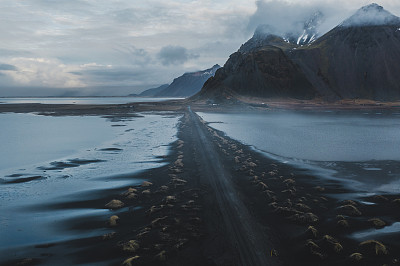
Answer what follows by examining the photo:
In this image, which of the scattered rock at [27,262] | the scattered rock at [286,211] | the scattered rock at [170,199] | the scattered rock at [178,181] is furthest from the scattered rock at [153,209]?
the scattered rock at [286,211]

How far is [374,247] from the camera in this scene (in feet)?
32.8

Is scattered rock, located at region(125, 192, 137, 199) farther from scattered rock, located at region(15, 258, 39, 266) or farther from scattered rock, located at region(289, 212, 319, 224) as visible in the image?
scattered rock, located at region(289, 212, 319, 224)

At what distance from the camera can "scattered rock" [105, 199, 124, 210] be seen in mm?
14531

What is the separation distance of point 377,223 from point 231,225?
5.94 metres

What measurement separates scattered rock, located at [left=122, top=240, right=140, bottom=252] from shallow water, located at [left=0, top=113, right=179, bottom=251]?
197 cm

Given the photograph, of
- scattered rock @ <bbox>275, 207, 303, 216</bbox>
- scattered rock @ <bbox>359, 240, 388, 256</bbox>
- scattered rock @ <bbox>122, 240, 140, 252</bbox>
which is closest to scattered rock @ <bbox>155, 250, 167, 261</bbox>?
scattered rock @ <bbox>122, 240, 140, 252</bbox>

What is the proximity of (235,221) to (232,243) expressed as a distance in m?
1.93

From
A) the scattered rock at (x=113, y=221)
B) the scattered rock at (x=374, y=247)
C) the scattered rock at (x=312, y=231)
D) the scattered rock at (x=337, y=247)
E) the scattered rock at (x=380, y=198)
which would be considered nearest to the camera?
the scattered rock at (x=374, y=247)

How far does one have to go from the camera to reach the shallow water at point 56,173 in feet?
41.1

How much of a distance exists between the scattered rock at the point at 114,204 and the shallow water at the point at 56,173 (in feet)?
1.66

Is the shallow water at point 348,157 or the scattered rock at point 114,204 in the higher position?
the shallow water at point 348,157

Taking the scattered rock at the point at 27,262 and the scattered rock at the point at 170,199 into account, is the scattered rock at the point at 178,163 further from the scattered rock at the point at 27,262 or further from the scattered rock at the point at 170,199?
the scattered rock at the point at 27,262

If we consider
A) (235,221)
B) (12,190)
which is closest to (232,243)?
(235,221)

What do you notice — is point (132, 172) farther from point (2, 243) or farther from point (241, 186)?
point (2, 243)
